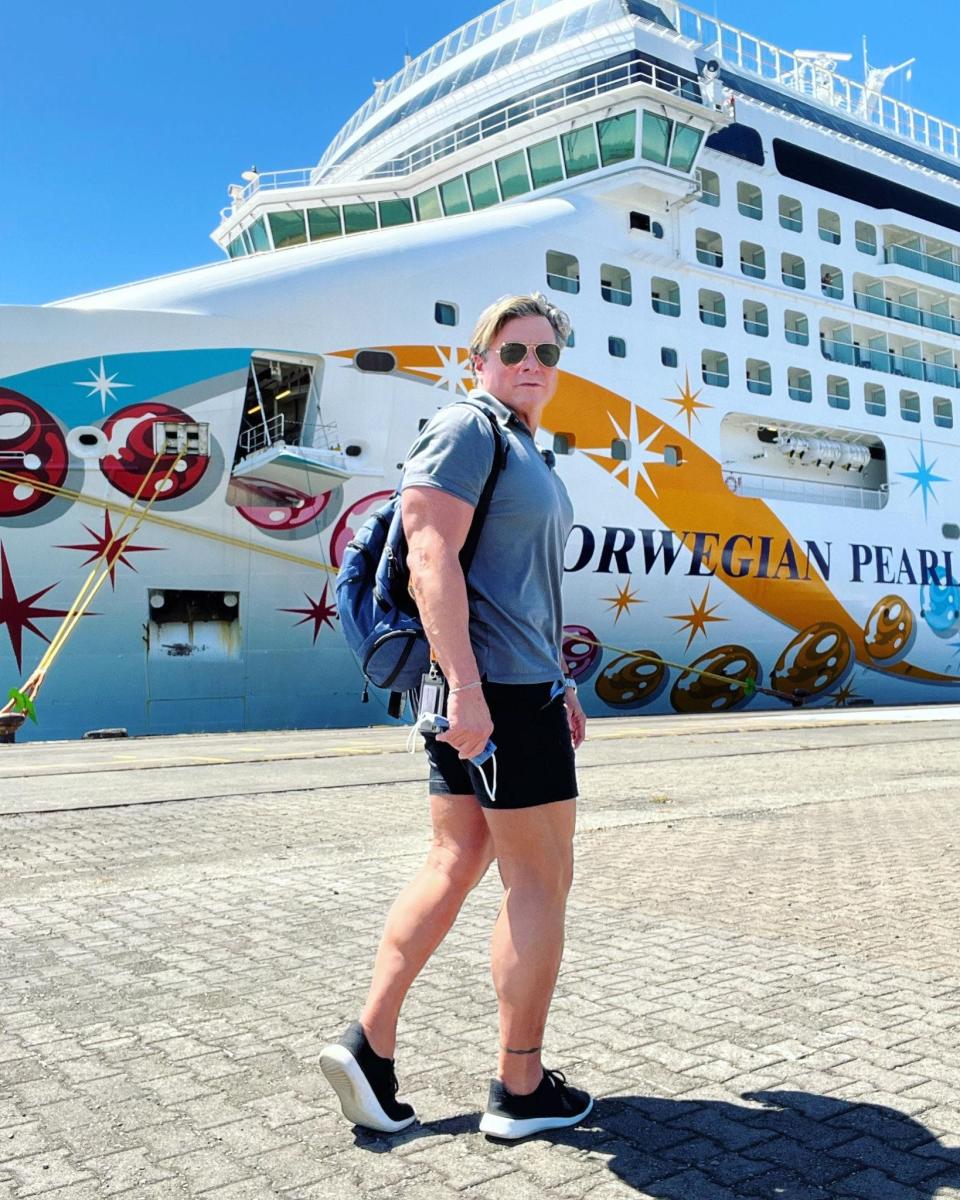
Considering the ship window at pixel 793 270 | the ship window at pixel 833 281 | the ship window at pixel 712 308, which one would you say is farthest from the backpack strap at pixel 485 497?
Result: the ship window at pixel 833 281

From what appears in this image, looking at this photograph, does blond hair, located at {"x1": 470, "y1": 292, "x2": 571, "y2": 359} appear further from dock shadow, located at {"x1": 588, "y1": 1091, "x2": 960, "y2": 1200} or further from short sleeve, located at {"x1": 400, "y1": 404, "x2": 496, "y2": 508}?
dock shadow, located at {"x1": 588, "y1": 1091, "x2": 960, "y2": 1200}

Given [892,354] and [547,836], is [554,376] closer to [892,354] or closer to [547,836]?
[547,836]

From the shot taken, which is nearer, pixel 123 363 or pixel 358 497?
pixel 123 363

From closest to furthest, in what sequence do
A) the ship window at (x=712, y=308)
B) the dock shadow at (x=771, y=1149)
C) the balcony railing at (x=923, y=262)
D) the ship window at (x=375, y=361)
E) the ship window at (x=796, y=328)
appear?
the dock shadow at (x=771, y=1149) < the ship window at (x=375, y=361) < the ship window at (x=712, y=308) < the ship window at (x=796, y=328) < the balcony railing at (x=923, y=262)

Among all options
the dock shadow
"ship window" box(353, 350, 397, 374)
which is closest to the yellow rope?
"ship window" box(353, 350, 397, 374)

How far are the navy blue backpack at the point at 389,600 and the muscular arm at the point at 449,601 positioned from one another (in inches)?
3.0

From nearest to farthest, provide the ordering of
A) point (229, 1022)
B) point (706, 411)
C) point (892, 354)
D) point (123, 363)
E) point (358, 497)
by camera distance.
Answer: point (229, 1022) < point (123, 363) < point (358, 497) < point (706, 411) < point (892, 354)

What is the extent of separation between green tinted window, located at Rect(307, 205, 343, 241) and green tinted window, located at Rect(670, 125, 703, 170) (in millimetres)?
5439

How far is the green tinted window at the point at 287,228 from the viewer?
18625 mm

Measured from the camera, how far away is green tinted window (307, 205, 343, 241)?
18562 mm

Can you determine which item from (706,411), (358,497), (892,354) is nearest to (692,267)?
(706,411)

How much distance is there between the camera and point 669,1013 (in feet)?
9.50

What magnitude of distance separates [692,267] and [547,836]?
17761 millimetres

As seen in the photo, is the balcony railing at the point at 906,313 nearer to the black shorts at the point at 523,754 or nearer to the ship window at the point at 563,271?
the ship window at the point at 563,271
